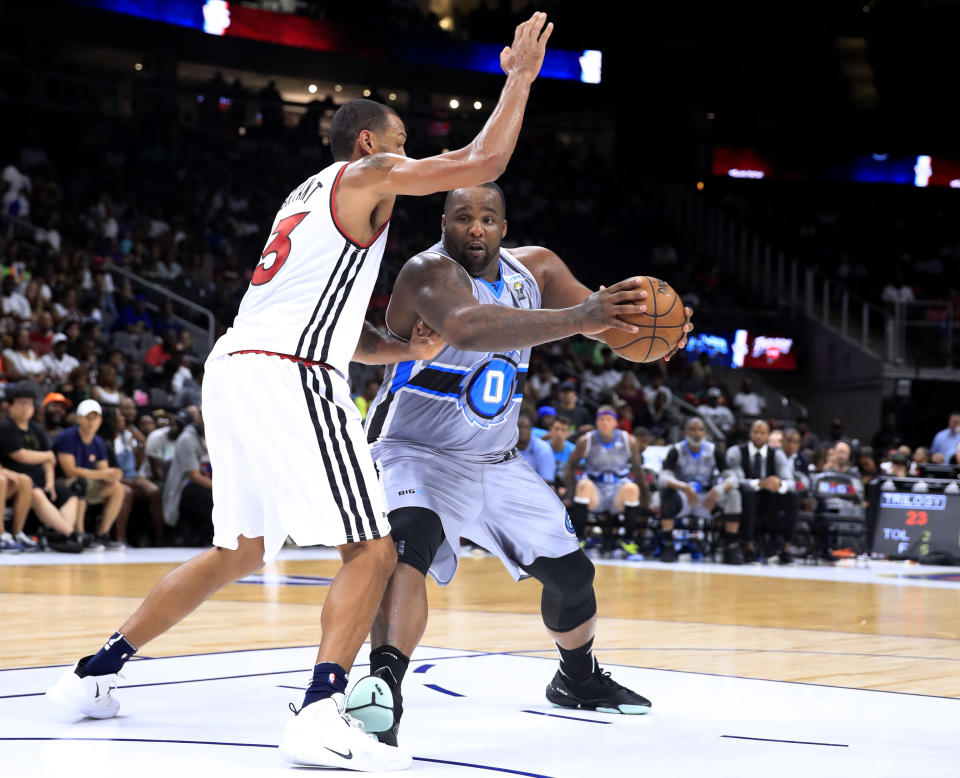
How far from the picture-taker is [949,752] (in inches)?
148

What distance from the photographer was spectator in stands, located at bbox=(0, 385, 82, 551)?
444 inches

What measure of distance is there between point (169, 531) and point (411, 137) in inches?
615

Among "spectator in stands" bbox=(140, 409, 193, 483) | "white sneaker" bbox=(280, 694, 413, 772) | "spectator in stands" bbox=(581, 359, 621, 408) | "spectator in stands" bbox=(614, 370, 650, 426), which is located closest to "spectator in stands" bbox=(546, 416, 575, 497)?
"spectator in stands" bbox=(140, 409, 193, 483)

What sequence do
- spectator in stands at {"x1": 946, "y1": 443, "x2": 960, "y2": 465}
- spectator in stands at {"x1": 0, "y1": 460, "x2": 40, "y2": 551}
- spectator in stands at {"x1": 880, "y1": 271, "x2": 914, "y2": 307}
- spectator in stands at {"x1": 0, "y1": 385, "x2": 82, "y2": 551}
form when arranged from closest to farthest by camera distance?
spectator in stands at {"x1": 0, "y1": 460, "x2": 40, "y2": 551} < spectator in stands at {"x1": 0, "y1": 385, "x2": 82, "y2": 551} < spectator in stands at {"x1": 946, "y1": 443, "x2": 960, "y2": 465} < spectator in stands at {"x1": 880, "y1": 271, "x2": 914, "y2": 307}

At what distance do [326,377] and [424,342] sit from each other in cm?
54

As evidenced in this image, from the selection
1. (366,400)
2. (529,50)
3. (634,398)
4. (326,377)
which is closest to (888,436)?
(634,398)

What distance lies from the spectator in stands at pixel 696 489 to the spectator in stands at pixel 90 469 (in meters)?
5.67

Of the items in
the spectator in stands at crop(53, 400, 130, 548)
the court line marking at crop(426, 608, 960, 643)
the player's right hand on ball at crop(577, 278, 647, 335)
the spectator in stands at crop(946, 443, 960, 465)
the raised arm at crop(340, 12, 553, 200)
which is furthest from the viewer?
the spectator in stands at crop(946, 443, 960, 465)

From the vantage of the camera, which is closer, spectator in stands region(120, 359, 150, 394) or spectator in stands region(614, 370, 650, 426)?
spectator in stands region(120, 359, 150, 394)

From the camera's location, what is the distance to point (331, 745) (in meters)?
3.33

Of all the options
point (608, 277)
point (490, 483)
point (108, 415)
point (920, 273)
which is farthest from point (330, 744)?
point (920, 273)

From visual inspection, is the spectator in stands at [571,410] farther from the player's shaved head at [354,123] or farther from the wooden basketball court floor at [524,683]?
the player's shaved head at [354,123]

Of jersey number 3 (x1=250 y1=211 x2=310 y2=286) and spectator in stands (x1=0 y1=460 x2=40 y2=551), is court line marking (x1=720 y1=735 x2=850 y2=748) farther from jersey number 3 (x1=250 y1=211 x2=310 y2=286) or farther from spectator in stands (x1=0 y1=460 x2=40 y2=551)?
spectator in stands (x1=0 y1=460 x2=40 y2=551)

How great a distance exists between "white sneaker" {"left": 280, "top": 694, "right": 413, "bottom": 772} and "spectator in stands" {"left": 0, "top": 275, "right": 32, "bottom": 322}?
12.3 m
